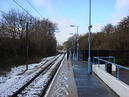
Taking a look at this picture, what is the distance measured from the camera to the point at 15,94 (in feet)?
36.6

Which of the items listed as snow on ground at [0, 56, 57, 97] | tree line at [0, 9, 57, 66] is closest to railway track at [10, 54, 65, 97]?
snow on ground at [0, 56, 57, 97]

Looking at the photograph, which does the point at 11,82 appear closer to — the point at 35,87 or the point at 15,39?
the point at 35,87

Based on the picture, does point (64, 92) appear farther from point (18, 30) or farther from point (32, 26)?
point (32, 26)

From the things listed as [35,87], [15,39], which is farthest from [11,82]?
[15,39]

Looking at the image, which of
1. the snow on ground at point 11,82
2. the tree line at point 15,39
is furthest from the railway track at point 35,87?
the tree line at point 15,39

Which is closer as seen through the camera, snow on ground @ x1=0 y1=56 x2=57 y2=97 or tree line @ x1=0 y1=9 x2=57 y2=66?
snow on ground @ x1=0 y1=56 x2=57 y2=97

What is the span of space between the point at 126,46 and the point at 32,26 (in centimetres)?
2643

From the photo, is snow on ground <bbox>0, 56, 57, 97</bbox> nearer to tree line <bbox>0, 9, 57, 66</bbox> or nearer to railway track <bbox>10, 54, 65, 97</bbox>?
railway track <bbox>10, 54, 65, 97</bbox>

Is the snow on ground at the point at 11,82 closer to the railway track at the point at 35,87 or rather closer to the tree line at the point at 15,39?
the railway track at the point at 35,87

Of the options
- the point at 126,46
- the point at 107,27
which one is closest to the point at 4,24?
the point at 126,46

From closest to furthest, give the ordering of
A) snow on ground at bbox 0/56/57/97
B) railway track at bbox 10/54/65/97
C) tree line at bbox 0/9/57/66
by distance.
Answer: railway track at bbox 10/54/65/97, snow on ground at bbox 0/56/57/97, tree line at bbox 0/9/57/66

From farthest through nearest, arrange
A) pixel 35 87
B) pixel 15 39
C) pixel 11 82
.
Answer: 1. pixel 15 39
2. pixel 11 82
3. pixel 35 87

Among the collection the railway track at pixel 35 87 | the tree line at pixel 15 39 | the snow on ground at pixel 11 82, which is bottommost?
the snow on ground at pixel 11 82

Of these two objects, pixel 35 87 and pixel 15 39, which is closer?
pixel 35 87
